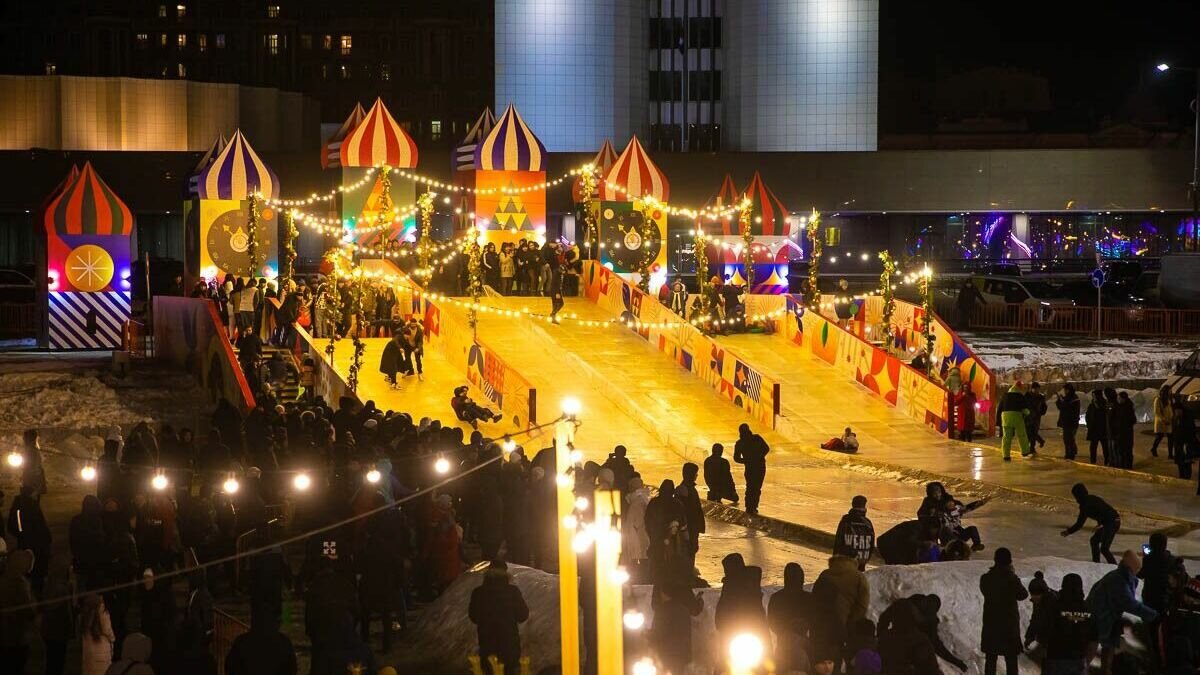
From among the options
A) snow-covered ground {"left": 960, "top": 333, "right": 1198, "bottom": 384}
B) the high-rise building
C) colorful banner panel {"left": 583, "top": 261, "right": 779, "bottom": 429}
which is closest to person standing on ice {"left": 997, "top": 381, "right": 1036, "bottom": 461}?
colorful banner panel {"left": 583, "top": 261, "right": 779, "bottom": 429}

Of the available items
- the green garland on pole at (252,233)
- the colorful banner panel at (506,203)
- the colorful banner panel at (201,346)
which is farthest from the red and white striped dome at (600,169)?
the colorful banner panel at (201,346)

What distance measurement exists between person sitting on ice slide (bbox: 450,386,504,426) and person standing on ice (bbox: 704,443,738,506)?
5.05 metres

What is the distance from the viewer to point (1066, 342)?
35.8m

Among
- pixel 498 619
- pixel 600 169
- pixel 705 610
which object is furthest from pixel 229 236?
pixel 498 619

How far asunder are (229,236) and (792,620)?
2344 centimetres

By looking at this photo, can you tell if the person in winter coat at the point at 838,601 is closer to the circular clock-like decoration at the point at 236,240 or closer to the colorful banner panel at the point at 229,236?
the colorful banner panel at the point at 229,236

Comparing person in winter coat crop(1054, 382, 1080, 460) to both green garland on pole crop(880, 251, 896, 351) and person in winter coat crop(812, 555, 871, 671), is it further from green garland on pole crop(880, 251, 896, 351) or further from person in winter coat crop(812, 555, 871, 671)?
person in winter coat crop(812, 555, 871, 671)

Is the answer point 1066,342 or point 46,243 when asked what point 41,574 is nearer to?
point 46,243

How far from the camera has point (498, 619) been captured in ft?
37.3

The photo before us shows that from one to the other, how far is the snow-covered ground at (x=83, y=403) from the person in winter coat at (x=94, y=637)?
1157 centimetres

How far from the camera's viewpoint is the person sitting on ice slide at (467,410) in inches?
901

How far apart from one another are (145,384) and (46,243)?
532 centimetres

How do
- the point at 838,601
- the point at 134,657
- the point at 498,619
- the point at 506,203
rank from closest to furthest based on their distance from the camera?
the point at 134,657
the point at 838,601
the point at 498,619
the point at 506,203

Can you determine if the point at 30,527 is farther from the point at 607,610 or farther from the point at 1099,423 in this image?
the point at 1099,423
